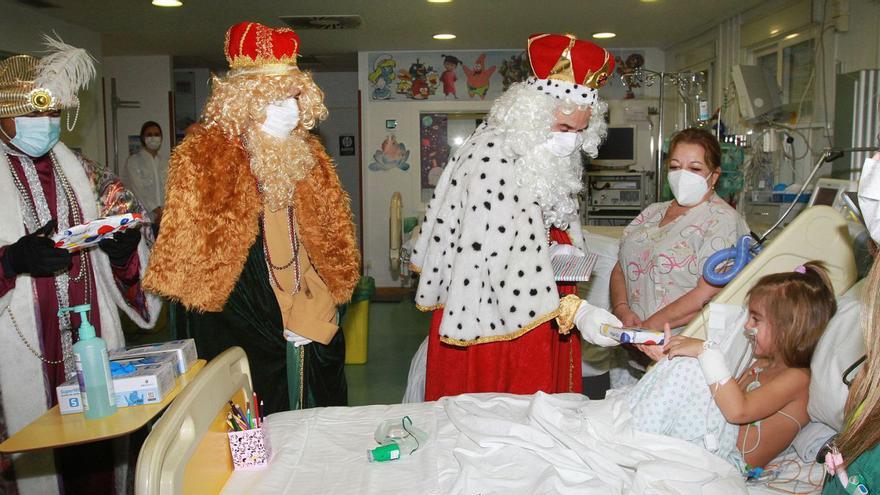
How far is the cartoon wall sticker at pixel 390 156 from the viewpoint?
8.54 metres

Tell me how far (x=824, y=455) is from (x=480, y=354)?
124 centimetres

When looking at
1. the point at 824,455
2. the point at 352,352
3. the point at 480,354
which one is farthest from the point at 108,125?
the point at 824,455

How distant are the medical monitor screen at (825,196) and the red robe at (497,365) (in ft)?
3.66

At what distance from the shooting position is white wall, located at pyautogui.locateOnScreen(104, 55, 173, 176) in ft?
28.3

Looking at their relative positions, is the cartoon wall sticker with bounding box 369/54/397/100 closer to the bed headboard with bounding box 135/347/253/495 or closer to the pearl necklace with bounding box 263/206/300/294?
the pearl necklace with bounding box 263/206/300/294

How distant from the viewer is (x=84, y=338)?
165 cm

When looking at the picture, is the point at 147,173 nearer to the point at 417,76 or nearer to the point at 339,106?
the point at 417,76

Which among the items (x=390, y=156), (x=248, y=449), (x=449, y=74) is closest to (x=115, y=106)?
(x=390, y=156)

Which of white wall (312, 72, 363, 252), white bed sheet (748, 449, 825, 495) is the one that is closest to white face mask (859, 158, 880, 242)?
white bed sheet (748, 449, 825, 495)

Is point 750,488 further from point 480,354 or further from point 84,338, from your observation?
point 84,338

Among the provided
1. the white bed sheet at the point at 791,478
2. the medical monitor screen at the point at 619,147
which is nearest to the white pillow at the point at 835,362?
the white bed sheet at the point at 791,478

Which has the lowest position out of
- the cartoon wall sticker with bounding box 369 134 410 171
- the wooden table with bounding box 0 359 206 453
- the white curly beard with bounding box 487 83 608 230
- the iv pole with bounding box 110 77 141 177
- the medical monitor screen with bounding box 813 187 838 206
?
the wooden table with bounding box 0 359 206 453

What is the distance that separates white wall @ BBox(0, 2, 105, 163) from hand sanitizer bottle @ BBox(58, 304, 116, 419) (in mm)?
4862

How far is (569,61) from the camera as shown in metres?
2.53
